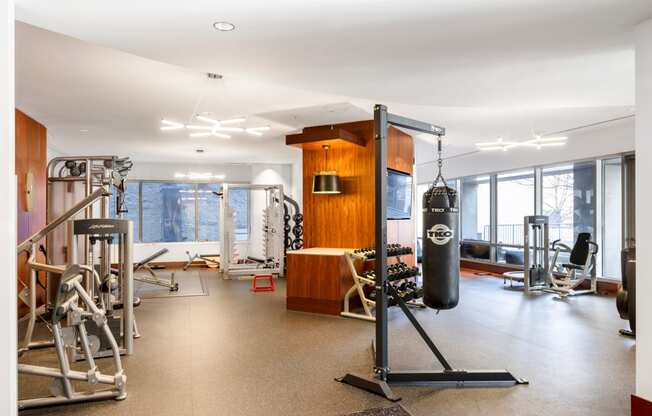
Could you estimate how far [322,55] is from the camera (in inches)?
121

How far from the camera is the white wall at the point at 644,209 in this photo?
8.48ft

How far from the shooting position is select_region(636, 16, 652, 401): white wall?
258cm

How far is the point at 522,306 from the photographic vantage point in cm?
636

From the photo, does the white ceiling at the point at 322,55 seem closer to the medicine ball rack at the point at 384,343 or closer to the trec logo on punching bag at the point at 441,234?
the medicine ball rack at the point at 384,343

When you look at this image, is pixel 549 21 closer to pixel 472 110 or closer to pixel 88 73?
pixel 472 110

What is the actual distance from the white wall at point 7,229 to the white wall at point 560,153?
766 cm

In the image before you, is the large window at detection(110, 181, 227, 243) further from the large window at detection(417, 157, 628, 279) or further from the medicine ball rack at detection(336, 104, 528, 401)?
the medicine ball rack at detection(336, 104, 528, 401)

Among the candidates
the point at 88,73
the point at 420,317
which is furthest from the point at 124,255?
the point at 420,317

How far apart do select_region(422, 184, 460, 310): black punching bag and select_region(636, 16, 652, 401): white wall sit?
122cm

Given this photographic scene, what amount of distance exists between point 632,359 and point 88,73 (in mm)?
5693

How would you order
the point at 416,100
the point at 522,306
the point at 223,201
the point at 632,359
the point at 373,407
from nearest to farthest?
the point at 373,407 < the point at 632,359 < the point at 416,100 < the point at 522,306 < the point at 223,201

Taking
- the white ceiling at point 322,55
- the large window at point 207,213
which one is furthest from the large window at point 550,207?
the large window at point 207,213

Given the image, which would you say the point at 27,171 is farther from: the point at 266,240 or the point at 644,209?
the point at 644,209

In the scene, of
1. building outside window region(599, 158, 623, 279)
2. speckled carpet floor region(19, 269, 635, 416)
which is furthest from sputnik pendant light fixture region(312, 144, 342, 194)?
building outside window region(599, 158, 623, 279)
